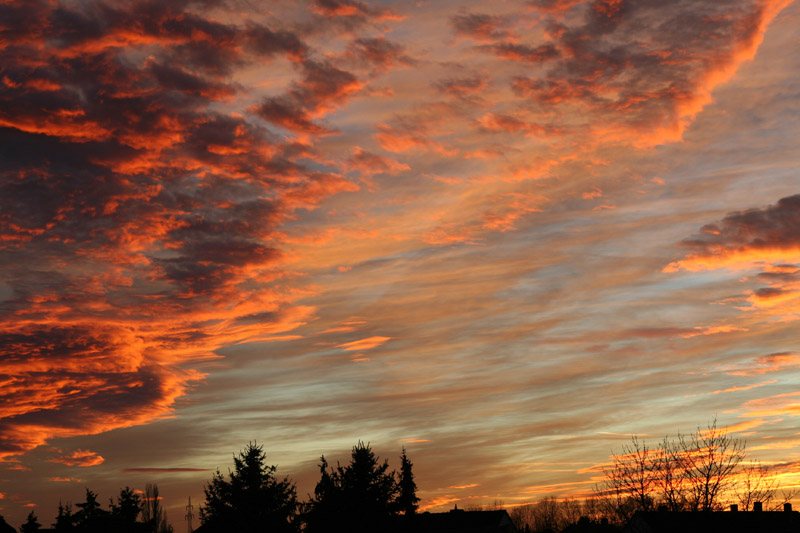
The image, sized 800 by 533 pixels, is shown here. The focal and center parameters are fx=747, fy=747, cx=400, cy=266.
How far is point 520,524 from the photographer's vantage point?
15412 centimetres

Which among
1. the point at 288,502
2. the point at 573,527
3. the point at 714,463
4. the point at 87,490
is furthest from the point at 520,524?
the point at 288,502

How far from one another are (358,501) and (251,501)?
737cm

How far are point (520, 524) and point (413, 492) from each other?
63.5 m

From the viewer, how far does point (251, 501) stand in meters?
50.2

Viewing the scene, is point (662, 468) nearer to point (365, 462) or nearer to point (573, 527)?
point (365, 462)

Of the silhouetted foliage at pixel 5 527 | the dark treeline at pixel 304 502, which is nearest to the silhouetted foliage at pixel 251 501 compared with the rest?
the dark treeline at pixel 304 502

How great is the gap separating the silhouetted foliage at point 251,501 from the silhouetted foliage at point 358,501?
1954 mm

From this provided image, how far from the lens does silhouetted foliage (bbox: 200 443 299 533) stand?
1964 inches

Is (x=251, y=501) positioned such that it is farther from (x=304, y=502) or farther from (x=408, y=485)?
(x=408, y=485)

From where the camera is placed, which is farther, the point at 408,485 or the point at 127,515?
the point at 408,485

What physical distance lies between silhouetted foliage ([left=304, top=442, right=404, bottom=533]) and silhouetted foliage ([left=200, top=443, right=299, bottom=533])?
1954 millimetres

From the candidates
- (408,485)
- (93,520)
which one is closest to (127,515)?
(93,520)

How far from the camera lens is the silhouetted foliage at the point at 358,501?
51750 millimetres

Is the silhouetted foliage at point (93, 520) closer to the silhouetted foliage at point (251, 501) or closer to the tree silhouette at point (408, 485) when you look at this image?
the silhouetted foliage at point (251, 501)
